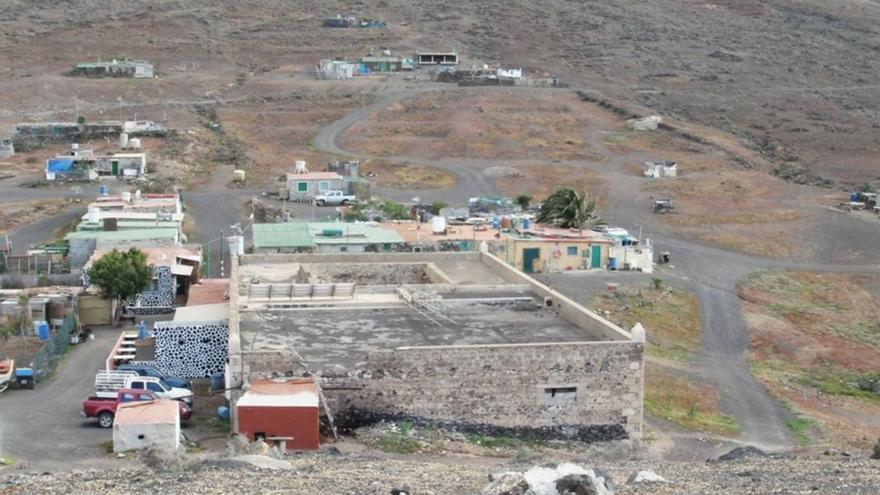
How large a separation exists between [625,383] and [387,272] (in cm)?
1176

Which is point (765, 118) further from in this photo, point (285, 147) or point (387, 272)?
point (387, 272)

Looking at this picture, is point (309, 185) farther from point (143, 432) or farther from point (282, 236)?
point (143, 432)

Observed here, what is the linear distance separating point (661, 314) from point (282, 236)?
539 inches

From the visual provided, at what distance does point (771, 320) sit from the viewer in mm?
42031

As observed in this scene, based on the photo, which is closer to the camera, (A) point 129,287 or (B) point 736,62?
(A) point 129,287

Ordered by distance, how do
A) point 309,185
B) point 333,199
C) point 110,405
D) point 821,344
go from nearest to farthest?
point 110,405 → point 821,344 → point 333,199 → point 309,185

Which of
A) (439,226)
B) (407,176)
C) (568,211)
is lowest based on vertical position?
(439,226)

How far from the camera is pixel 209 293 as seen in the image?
32750 millimetres

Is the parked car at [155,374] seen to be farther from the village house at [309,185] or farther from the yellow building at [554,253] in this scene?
the village house at [309,185]

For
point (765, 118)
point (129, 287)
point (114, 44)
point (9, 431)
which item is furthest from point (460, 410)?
point (114, 44)

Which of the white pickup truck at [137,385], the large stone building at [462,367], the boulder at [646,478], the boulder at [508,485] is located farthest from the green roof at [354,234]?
the boulder at [508,485]

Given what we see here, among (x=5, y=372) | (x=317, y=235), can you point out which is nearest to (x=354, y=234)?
(x=317, y=235)

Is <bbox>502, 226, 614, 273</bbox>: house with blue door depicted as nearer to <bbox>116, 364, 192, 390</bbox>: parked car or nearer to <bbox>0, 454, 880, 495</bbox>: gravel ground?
<bbox>116, 364, 192, 390</bbox>: parked car

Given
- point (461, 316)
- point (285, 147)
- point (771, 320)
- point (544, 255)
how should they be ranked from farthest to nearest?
point (285, 147), point (544, 255), point (771, 320), point (461, 316)
